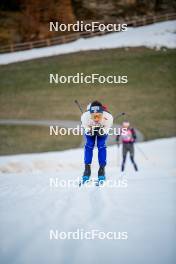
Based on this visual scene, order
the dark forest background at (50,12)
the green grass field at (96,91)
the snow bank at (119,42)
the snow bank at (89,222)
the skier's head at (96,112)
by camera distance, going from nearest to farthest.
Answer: the snow bank at (89,222), the skier's head at (96,112), the dark forest background at (50,12), the green grass field at (96,91), the snow bank at (119,42)

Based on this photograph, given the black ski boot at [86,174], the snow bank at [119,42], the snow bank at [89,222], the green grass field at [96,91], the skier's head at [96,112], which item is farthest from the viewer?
the snow bank at [119,42]

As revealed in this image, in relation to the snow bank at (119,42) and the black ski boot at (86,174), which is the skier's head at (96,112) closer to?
the black ski boot at (86,174)

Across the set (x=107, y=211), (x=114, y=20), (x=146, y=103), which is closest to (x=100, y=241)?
(x=107, y=211)

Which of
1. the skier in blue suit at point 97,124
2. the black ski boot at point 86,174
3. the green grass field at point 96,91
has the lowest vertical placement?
the black ski boot at point 86,174

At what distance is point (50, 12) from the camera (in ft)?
61.5

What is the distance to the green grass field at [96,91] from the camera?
65.3 feet

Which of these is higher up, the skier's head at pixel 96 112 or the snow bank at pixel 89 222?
the skier's head at pixel 96 112

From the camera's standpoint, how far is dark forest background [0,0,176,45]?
19609 millimetres

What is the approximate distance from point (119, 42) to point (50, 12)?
10.7 meters

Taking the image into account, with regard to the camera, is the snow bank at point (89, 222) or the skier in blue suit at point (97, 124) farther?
the skier in blue suit at point (97, 124)

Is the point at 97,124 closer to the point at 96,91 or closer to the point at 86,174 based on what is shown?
the point at 86,174

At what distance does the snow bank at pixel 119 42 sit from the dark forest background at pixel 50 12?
4.17ft

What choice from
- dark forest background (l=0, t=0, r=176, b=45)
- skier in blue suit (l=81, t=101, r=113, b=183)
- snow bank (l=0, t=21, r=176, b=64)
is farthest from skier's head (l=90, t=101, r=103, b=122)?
snow bank (l=0, t=21, r=176, b=64)

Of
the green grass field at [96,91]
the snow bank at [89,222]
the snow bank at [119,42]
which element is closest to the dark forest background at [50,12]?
the snow bank at [119,42]
